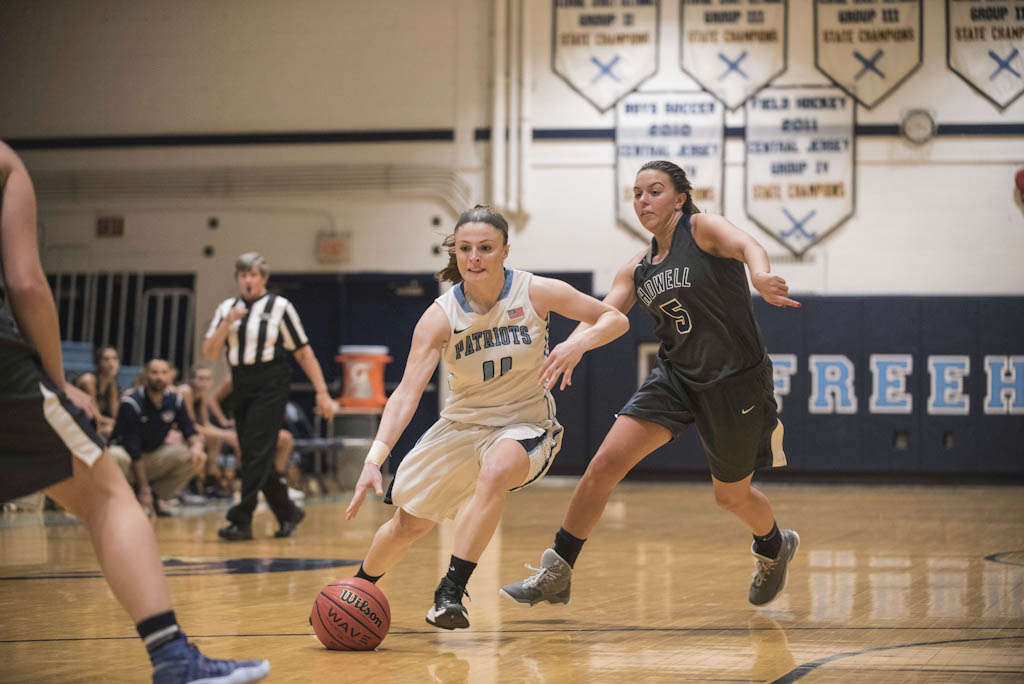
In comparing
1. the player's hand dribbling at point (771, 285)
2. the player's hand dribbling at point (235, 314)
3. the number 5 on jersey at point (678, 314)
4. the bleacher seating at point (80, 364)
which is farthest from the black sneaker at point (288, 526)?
the player's hand dribbling at point (771, 285)

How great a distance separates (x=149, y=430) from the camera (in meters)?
9.49

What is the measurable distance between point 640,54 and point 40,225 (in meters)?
8.56

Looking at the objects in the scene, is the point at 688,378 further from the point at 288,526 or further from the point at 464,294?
the point at 288,526

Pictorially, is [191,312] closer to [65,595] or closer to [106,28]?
[106,28]

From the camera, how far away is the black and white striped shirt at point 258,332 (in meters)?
7.50

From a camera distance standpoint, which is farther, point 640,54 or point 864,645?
point 640,54

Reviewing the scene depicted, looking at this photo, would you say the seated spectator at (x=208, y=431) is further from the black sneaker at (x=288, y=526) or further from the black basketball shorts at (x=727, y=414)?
the black basketball shorts at (x=727, y=414)

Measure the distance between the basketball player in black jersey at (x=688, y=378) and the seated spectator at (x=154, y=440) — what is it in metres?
5.57

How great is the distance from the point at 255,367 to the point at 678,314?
3.71 m

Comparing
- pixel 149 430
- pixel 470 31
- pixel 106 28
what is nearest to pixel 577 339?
pixel 149 430

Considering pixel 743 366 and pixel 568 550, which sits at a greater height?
pixel 743 366

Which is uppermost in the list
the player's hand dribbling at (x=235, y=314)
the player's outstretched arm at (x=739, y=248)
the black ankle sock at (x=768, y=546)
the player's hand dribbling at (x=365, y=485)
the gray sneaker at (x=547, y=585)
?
the player's outstretched arm at (x=739, y=248)

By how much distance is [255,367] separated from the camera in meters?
7.50

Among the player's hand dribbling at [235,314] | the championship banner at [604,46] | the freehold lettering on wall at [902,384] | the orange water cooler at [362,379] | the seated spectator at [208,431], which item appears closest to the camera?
the player's hand dribbling at [235,314]
